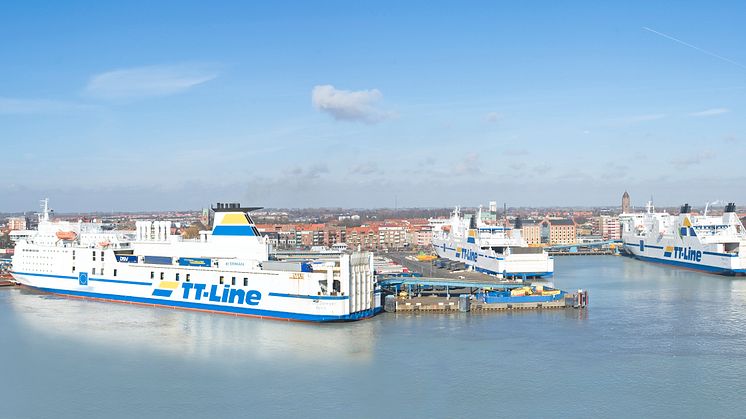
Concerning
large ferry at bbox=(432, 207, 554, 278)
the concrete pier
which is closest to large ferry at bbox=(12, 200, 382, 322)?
the concrete pier

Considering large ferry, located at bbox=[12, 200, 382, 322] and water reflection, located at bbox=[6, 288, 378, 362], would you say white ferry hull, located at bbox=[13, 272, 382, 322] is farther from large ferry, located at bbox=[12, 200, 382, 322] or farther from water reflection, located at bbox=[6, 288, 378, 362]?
water reflection, located at bbox=[6, 288, 378, 362]

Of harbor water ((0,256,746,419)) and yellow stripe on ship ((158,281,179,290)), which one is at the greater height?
yellow stripe on ship ((158,281,179,290))

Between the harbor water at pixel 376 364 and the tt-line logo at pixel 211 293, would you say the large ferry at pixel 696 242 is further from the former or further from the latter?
the tt-line logo at pixel 211 293

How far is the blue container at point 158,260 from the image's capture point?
1966 cm

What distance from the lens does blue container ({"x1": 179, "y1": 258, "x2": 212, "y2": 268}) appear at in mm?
18844

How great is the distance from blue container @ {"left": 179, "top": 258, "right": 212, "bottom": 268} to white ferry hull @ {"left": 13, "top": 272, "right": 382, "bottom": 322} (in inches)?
21.6

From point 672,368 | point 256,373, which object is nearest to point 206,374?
point 256,373

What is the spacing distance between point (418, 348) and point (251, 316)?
5.26 metres

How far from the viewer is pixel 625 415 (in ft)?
34.9

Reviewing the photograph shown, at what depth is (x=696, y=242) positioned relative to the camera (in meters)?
30.6

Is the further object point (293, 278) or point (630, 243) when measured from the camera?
point (630, 243)

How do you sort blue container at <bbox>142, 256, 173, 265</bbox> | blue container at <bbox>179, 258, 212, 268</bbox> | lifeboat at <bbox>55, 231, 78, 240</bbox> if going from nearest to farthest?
1. blue container at <bbox>179, 258, 212, 268</bbox>
2. blue container at <bbox>142, 256, 173, 265</bbox>
3. lifeboat at <bbox>55, 231, 78, 240</bbox>

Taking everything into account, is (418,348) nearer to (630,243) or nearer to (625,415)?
(625,415)

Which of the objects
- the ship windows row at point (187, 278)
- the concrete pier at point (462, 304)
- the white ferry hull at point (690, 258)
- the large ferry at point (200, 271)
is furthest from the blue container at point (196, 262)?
the white ferry hull at point (690, 258)
